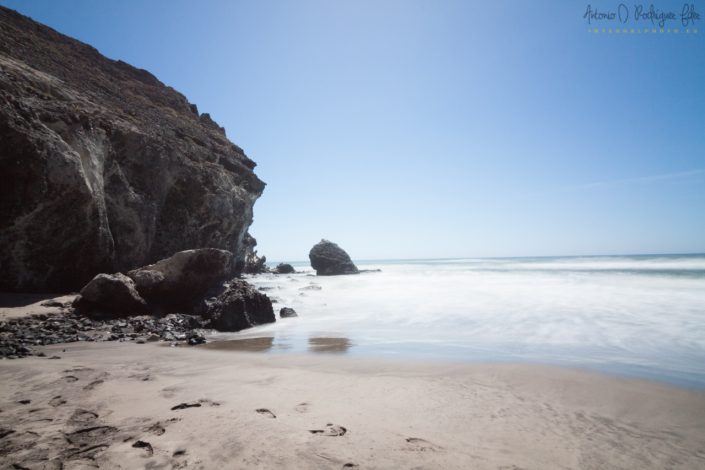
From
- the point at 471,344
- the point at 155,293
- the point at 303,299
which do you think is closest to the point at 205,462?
the point at 471,344

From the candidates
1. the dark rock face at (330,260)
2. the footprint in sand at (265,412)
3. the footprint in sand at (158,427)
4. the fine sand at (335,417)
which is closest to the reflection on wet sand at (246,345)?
the fine sand at (335,417)

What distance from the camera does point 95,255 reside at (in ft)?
37.8

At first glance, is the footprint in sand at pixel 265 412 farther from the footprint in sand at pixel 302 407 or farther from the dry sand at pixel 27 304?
the dry sand at pixel 27 304

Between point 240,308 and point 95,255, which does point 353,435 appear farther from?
point 95,255

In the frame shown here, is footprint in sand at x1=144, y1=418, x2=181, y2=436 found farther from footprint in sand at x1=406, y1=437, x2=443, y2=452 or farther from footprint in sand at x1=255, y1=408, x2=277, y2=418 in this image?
footprint in sand at x1=406, y1=437, x2=443, y2=452

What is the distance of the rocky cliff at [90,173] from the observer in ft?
32.0

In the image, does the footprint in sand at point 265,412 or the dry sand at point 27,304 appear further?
the dry sand at point 27,304

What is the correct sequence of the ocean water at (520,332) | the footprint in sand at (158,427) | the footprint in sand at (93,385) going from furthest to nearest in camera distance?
the ocean water at (520,332) → the footprint in sand at (93,385) → the footprint in sand at (158,427)

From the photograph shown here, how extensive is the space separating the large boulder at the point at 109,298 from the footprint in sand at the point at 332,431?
8.78 meters

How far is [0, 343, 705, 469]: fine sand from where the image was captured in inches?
102

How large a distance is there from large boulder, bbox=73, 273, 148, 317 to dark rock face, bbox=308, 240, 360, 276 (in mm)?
34944

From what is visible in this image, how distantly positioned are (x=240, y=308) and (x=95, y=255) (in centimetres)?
625

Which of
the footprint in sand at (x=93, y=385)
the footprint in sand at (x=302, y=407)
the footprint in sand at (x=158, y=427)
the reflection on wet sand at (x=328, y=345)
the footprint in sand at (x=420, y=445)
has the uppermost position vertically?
the footprint in sand at (x=93, y=385)

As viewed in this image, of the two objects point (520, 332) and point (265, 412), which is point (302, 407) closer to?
point (265, 412)
